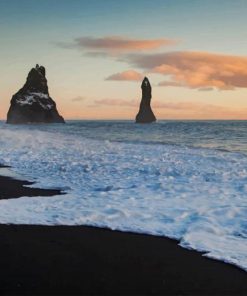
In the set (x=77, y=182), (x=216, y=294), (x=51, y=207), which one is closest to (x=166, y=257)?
(x=216, y=294)

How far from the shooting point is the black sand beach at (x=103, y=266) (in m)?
6.00

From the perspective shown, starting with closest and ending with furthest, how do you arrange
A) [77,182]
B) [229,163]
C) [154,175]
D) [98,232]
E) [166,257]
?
[166,257]
[98,232]
[77,182]
[154,175]
[229,163]

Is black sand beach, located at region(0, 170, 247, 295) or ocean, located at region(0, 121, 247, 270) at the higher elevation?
ocean, located at region(0, 121, 247, 270)

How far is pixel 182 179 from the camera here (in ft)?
52.5

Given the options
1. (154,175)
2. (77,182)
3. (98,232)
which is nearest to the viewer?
(98,232)

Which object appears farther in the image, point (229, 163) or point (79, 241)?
point (229, 163)

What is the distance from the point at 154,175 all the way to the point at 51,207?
6564mm

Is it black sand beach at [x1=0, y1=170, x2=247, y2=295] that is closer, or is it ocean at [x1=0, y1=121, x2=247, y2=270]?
black sand beach at [x1=0, y1=170, x2=247, y2=295]

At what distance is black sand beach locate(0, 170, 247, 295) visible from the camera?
6000mm

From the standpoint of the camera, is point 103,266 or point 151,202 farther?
point 151,202

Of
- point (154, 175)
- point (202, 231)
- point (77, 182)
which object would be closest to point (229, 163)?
point (154, 175)

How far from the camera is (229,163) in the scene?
21719mm

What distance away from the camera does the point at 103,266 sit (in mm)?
6824

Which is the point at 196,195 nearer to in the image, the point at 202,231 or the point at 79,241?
the point at 202,231
